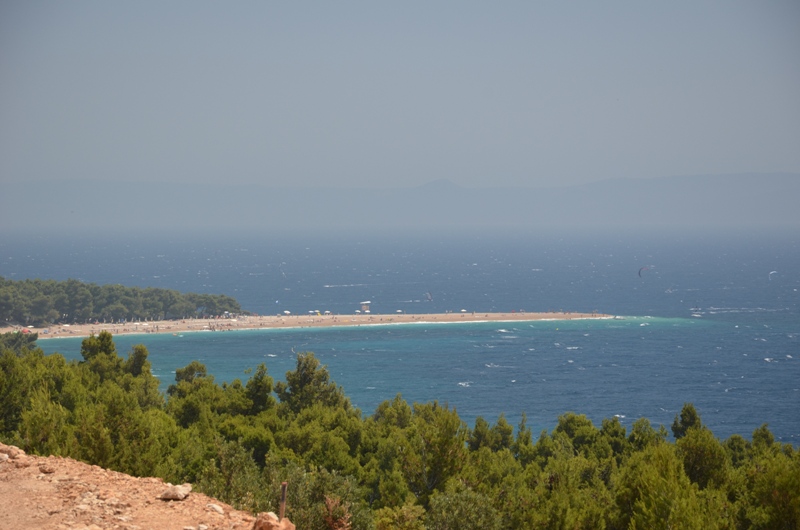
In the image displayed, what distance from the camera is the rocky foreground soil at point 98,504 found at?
31.8 ft

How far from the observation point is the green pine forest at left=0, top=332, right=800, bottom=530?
15.5 m

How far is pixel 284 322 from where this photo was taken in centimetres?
10144

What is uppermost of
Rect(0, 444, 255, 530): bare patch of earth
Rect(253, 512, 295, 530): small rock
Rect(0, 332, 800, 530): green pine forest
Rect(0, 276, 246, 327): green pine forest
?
Rect(0, 276, 246, 327): green pine forest

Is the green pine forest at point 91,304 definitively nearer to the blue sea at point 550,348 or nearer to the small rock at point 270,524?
the blue sea at point 550,348

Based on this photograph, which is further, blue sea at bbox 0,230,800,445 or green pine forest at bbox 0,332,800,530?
blue sea at bbox 0,230,800,445

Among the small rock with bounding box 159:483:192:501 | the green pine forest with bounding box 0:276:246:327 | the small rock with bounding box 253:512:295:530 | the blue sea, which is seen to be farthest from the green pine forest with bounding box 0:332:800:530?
the green pine forest with bounding box 0:276:246:327

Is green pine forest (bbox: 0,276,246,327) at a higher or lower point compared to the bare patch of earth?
higher

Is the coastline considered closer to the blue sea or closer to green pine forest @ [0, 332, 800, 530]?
the blue sea

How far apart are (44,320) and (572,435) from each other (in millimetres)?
77520

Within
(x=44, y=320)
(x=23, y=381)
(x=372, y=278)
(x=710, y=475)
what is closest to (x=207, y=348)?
(x=44, y=320)

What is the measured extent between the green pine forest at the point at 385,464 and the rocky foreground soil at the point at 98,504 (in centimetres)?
346

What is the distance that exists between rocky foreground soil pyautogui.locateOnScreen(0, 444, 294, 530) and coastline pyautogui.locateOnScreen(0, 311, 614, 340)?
80618 millimetres

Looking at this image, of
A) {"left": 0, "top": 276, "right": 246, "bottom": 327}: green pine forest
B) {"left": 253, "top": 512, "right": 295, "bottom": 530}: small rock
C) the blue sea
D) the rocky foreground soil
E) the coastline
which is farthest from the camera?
{"left": 0, "top": 276, "right": 246, "bottom": 327}: green pine forest

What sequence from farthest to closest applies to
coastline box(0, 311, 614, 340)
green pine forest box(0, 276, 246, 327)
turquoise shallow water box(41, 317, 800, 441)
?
green pine forest box(0, 276, 246, 327), coastline box(0, 311, 614, 340), turquoise shallow water box(41, 317, 800, 441)
